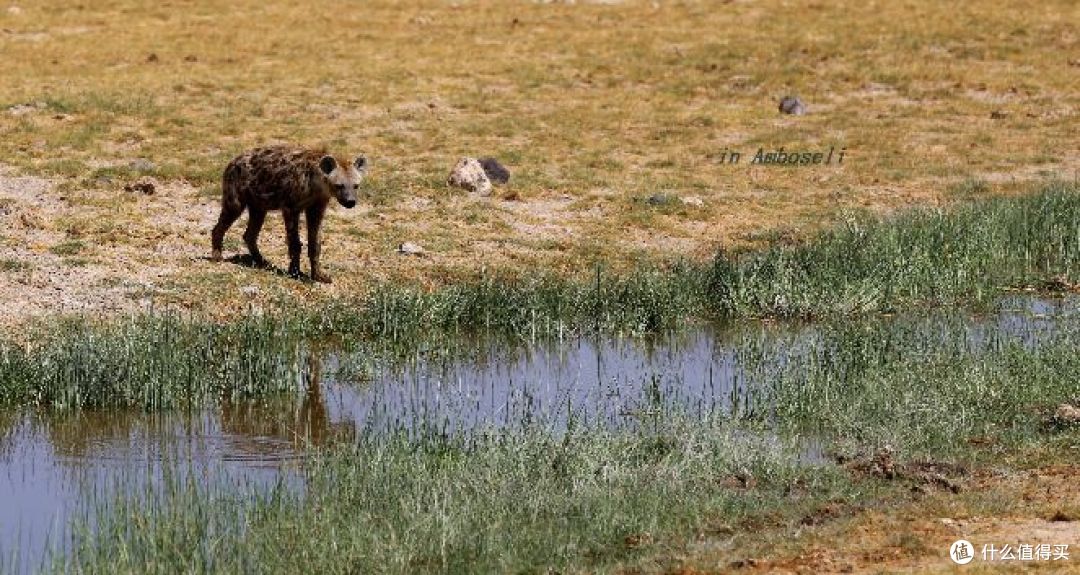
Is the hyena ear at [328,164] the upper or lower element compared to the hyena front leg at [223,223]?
upper

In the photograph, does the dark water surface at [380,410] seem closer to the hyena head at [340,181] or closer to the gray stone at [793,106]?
the hyena head at [340,181]

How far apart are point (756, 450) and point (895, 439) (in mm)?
944

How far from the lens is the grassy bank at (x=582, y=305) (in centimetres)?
1305

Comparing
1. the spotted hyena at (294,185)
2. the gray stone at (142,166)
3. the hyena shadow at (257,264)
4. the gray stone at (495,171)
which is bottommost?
the hyena shadow at (257,264)

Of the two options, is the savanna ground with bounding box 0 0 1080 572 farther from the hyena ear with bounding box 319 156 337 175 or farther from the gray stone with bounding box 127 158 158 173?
the hyena ear with bounding box 319 156 337 175

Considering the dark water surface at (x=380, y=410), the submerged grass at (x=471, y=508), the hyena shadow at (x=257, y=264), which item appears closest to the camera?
the submerged grass at (x=471, y=508)

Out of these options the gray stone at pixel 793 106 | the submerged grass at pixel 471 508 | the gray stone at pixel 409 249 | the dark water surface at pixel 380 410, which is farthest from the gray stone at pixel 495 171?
the submerged grass at pixel 471 508

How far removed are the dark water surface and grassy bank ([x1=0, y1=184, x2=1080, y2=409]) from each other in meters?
0.27

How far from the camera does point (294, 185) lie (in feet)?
57.0

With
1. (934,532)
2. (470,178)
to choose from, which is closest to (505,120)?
(470,178)

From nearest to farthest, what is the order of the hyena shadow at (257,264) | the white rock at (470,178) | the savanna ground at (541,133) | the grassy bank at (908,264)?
the grassy bank at (908,264), the savanna ground at (541,133), the hyena shadow at (257,264), the white rock at (470,178)

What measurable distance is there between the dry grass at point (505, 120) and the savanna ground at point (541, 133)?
65 millimetres

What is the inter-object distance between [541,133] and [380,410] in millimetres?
14206

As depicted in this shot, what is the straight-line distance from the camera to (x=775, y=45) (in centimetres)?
3403
